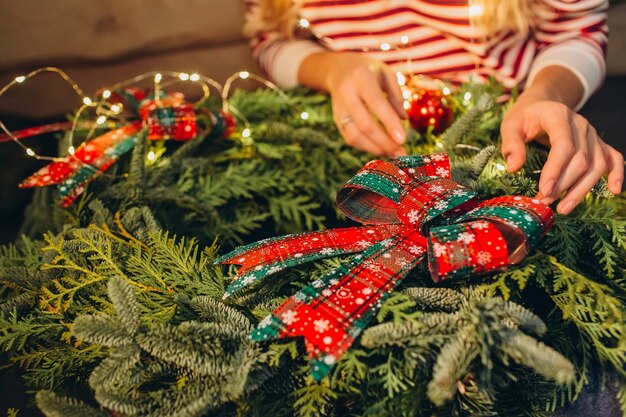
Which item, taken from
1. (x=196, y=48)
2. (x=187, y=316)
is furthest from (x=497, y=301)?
(x=196, y=48)

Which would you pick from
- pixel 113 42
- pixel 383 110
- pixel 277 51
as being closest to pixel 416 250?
pixel 383 110

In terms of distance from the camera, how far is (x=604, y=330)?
20.7 inches

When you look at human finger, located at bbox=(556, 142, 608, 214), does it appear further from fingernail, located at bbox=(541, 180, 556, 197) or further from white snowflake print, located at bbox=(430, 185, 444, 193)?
white snowflake print, located at bbox=(430, 185, 444, 193)

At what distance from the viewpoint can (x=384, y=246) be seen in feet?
1.95

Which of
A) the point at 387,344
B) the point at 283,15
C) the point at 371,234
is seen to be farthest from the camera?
the point at 283,15

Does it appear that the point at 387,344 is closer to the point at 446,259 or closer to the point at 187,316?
the point at 446,259

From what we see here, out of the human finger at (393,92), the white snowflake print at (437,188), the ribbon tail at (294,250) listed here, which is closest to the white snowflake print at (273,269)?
the ribbon tail at (294,250)

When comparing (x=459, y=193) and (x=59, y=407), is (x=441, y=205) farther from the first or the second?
(x=59, y=407)

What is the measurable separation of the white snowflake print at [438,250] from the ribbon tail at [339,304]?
0.04m

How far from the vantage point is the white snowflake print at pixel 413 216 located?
596 mm

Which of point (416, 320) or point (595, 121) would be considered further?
point (595, 121)

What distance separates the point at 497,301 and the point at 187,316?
1.10 feet

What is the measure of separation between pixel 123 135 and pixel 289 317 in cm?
53

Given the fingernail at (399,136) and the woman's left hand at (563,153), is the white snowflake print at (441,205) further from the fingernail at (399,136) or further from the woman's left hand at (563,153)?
the fingernail at (399,136)
